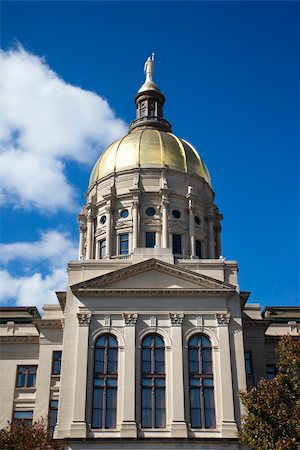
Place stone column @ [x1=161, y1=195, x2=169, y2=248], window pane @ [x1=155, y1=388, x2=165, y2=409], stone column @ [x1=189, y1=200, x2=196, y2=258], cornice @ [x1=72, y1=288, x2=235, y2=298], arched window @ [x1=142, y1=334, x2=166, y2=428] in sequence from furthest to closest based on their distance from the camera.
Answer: stone column @ [x1=189, y1=200, x2=196, y2=258]
stone column @ [x1=161, y1=195, x2=169, y2=248]
cornice @ [x1=72, y1=288, x2=235, y2=298]
window pane @ [x1=155, y1=388, x2=165, y2=409]
arched window @ [x1=142, y1=334, x2=166, y2=428]

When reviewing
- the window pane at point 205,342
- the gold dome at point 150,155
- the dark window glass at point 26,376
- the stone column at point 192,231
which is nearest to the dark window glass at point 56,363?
the dark window glass at point 26,376

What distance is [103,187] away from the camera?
67.3 m

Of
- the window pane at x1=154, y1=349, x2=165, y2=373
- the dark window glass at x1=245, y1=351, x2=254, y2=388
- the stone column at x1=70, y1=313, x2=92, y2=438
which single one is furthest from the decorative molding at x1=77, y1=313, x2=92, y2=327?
the dark window glass at x1=245, y1=351, x2=254, y2=388

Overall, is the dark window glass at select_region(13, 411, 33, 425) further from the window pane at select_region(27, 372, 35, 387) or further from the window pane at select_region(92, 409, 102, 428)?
the window pane at select_region(92, 409, 102, 428)

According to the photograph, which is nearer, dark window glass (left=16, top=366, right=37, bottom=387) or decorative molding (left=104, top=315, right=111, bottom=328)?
decorative molding (left=104, top=315, right=111, bottom=328)

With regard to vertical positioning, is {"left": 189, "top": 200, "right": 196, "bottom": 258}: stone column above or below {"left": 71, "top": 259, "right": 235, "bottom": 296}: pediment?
above

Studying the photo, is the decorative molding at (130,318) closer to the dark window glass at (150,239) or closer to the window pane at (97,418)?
the window pane at (97,418)

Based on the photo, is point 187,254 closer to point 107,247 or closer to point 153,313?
point 107,247

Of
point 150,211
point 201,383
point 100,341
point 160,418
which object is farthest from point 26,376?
point 150,211

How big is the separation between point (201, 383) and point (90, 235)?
84.0ft

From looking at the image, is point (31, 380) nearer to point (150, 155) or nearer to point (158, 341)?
point (158, 341)

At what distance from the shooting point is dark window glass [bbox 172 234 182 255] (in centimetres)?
6159

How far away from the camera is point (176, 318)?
4538 centimetres

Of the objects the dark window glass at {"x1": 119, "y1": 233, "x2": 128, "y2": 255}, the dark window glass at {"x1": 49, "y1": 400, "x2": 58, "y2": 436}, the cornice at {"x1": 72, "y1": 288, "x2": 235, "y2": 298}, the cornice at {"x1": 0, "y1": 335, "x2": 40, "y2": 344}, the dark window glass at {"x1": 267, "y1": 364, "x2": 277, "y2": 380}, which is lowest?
the dark window glass at {"x1": 49, "y1": 400, "x2": 58, "y2": 436}
